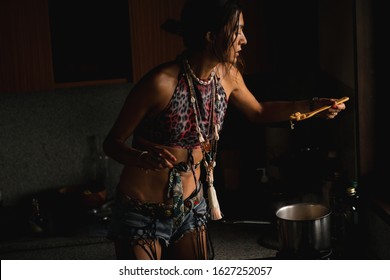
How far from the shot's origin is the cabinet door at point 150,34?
2400mm

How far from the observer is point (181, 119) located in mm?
1675

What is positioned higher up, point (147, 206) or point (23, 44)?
point (23, 44)

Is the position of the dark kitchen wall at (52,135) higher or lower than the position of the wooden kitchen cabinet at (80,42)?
lower

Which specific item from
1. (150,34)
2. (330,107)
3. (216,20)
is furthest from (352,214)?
(150,34)

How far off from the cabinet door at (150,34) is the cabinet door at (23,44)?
0.99 ft

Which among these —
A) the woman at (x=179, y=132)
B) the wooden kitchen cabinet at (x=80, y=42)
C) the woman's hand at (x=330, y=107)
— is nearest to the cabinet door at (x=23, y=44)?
the wooden kitchen cabinet at (x=80, y=42)

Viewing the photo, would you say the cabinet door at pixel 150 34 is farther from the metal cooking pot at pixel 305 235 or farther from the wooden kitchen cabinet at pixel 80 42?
Result: the metal cooking pot at pixel 305 235

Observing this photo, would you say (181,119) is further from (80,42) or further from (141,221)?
(80,42)

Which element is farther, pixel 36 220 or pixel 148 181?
pixel 36 220

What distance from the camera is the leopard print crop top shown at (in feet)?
5.44

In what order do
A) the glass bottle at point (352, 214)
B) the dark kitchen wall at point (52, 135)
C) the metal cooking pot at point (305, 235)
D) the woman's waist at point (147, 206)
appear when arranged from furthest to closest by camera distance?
the dark kitchen wall at point (52, 135), the glass bottle at point (352, 214), the woman's waist at point (147, 206), the metal cooking pot at point (305, 235)

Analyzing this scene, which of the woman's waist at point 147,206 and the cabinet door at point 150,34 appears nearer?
the woman's waist at point 147,206

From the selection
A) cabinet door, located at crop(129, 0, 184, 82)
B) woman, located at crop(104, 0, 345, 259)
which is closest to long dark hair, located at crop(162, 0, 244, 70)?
woman, located at crop(104, 0, 345, 259)

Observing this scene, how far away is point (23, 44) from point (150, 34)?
443mm
